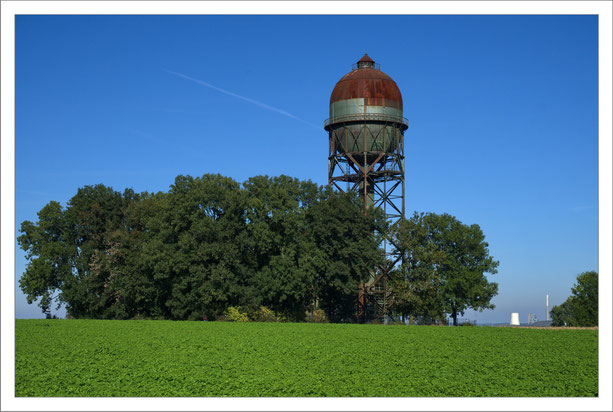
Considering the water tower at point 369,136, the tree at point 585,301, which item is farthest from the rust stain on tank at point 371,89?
the tree at point 585,301

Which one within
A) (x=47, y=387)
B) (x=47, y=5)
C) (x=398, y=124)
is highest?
(x=398, y=124)

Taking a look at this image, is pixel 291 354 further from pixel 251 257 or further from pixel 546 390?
pixel 251 257

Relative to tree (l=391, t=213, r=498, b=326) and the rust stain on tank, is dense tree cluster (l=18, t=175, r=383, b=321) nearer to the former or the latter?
tree (l=391, t=213, r=498, b=326)

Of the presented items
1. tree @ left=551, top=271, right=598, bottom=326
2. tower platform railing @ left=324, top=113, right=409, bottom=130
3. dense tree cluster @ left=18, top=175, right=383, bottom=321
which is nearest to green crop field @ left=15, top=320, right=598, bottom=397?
dense tree cluster @ left=18, top=175, right=383, bottom=321

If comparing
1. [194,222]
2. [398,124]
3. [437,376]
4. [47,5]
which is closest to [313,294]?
[194,222]

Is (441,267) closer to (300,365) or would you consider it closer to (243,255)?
(243,255)

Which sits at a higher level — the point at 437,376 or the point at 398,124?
the point at 398,124

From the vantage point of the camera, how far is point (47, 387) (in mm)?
18406

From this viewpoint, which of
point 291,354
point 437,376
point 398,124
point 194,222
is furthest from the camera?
point 398,124

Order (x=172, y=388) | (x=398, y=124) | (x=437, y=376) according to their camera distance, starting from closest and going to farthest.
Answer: (x=172, y=388) < (x=437, y=376) < (x=398, y=124)

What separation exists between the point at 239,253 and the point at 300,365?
105 feet

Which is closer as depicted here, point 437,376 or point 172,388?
point 172,388

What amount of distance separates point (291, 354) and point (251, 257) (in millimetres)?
28423

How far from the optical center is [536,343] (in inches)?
1350
